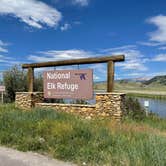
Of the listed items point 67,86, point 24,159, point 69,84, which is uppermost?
point 69,84

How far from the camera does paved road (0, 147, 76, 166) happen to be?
759 centimetres

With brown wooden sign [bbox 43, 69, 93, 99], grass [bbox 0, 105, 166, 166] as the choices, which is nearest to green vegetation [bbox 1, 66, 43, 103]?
brown wooden sign [bbox 43, 69, 93, 99]

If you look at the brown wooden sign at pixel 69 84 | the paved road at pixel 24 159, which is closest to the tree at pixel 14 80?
the brown wooden sign at pixel 69 84

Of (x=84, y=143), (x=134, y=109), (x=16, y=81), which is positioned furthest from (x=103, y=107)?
(x=16, y=81)

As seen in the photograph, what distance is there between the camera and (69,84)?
1788cm

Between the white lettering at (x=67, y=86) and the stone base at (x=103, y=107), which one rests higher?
the white lettering at (x=67, y=86)

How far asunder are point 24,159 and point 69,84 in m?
10.1

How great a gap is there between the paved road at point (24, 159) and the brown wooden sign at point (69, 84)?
347 inches

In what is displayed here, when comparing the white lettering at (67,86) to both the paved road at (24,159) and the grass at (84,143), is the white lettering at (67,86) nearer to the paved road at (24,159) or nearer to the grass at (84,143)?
the grass at (84,143)

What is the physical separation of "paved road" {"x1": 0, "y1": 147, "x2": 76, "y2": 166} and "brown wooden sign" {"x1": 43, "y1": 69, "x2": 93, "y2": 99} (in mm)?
8804

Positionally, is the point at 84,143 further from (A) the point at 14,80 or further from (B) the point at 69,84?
(A) the point at 14,80

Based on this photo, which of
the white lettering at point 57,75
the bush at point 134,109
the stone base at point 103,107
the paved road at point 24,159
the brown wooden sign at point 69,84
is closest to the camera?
the paved road at point 24,159

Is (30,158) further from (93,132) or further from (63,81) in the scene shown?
(63,81)

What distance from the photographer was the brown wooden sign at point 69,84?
17.2 meters
